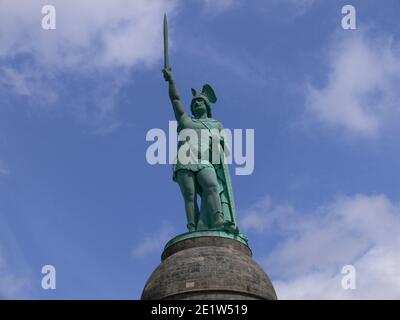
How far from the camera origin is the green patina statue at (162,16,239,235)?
67.8ft

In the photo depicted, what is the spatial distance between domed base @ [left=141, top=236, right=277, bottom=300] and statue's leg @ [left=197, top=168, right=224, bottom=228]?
865mm

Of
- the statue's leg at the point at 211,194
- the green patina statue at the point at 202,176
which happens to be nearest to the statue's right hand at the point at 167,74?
the green patina statue at the point at 202,176

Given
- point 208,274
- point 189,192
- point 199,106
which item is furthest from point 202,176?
point 208,274

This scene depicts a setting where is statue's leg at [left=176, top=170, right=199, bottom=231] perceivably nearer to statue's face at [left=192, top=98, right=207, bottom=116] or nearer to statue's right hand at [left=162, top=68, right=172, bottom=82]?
statue's face at [left=192, top=98, right=207, bottom=116]

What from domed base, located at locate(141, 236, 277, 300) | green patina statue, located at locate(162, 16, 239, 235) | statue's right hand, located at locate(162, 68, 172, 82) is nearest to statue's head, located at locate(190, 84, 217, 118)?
green patina statue, located at locate(162, 16, 239, 235)

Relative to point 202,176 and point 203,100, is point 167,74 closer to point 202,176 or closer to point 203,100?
point 203,100

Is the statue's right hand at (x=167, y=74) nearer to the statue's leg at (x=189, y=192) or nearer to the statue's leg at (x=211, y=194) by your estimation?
the statue's leg at (x=189, y=192)

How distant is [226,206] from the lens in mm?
21391

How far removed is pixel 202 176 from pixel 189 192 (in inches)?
22.4

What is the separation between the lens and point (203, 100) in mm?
22953

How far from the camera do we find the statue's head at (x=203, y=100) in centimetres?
2281

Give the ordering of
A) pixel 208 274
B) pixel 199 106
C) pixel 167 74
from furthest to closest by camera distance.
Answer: pixel 199 106, pixel 167 74, pixel 208 274
